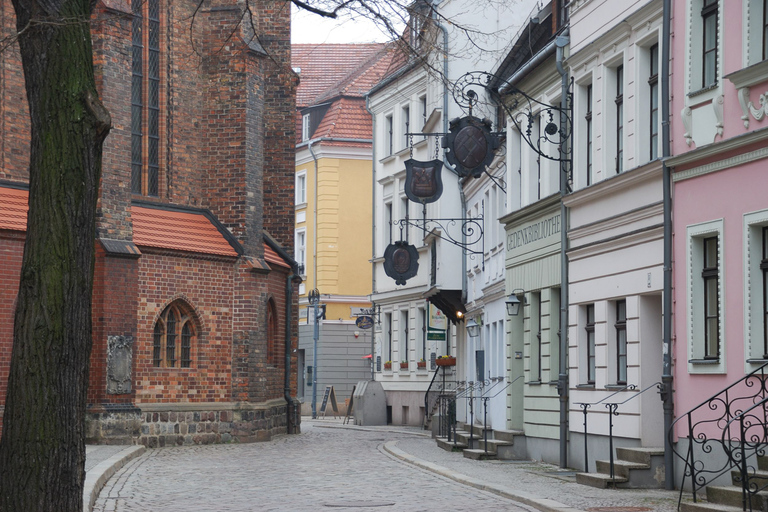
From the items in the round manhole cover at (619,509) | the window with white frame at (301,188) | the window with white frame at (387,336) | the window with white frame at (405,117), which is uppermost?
the window with white frame at (405,117)

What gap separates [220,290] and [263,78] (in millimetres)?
6009

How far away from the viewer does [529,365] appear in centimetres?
2327

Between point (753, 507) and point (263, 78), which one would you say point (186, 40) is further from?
point (753, 507)

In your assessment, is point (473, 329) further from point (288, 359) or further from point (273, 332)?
point (288, 359)

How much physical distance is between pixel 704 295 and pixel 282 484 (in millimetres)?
6420

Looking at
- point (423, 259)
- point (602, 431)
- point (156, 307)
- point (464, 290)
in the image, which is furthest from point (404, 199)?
point (602, 431)

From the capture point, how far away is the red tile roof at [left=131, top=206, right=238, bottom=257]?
29.0 metres

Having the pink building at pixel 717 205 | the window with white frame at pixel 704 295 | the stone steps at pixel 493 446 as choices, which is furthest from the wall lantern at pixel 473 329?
the window with white frame at pixel 704 295

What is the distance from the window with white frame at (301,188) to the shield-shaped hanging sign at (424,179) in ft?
84.4

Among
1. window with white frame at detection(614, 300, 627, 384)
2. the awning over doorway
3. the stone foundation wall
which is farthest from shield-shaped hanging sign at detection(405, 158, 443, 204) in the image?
window with white frame at detection(614, 300, 627, 384)

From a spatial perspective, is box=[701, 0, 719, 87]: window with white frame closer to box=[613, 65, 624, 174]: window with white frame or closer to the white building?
box=[613, 65, 624, 174]: window with white frame

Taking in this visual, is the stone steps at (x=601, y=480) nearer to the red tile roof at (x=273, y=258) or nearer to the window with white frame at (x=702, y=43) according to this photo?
the window with white frame at (x=702, y=43)

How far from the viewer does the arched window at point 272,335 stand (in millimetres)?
32906

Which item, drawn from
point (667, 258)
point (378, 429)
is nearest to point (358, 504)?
point (667, 258)
